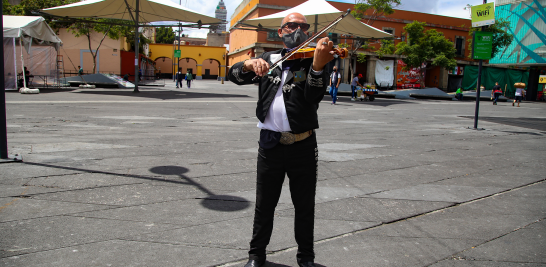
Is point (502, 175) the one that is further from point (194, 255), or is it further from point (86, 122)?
point (86, 122)

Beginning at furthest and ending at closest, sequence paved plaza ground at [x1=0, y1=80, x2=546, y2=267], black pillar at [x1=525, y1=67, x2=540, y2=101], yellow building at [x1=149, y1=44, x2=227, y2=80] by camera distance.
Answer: yellow building at [x1=149, y1=44, x2=227, y2=80]
black pillar at [x1=525, y1=67, x2=540, y2=101]
paved plaza ground at [x1=0, y1=80, x2=546, y2=267]

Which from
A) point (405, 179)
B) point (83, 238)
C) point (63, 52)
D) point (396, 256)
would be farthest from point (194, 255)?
point (63, 52)

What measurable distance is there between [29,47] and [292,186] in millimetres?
19299

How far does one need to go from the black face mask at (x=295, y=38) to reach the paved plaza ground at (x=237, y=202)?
1.48 m

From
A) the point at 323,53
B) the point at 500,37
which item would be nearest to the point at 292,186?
the point at 323,53

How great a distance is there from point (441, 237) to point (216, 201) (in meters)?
2.06

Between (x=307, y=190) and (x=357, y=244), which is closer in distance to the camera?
(x=307, y=190)

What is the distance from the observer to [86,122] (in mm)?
8539

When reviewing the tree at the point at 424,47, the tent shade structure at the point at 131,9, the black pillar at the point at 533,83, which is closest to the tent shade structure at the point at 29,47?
the tent shade structure at the point at 131,9

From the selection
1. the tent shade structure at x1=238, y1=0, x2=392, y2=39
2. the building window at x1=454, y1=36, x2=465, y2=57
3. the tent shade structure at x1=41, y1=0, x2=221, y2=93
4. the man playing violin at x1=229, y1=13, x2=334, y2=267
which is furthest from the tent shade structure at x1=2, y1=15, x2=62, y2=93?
the building window at x1=454, y1=36, x2=465, y2=57

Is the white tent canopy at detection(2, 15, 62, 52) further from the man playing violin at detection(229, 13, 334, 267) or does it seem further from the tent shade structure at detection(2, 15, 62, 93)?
the man playing violin at detection(229, 13, 334, 267)

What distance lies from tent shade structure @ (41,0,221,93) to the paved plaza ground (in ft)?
36.2

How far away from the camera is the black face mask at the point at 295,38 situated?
2348 mm

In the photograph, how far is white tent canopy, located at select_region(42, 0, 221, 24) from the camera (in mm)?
16453
